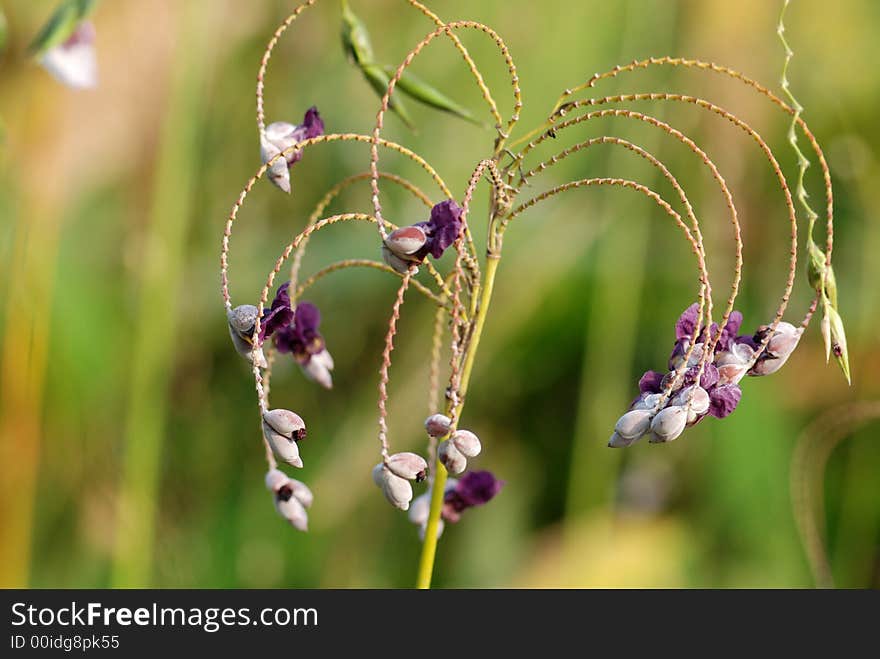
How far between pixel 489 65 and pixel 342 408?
642 millimetres

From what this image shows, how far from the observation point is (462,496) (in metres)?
0.65

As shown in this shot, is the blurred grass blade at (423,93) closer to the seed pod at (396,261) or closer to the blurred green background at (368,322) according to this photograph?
the seed pod at (396,261)

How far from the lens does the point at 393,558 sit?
51.3 inches

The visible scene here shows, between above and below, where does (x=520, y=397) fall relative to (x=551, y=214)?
below

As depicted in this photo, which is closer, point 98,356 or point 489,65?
point 98,356

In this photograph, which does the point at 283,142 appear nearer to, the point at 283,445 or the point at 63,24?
the point at 283,445

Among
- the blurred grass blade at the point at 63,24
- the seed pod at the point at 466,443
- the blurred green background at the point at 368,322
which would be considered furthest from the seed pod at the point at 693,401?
the blurred green background at the point at 368,322

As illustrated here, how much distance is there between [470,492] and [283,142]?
25 cm

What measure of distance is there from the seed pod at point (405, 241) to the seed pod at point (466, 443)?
3.7 inches

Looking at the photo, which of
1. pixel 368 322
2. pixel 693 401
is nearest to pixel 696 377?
pixel 693 401
